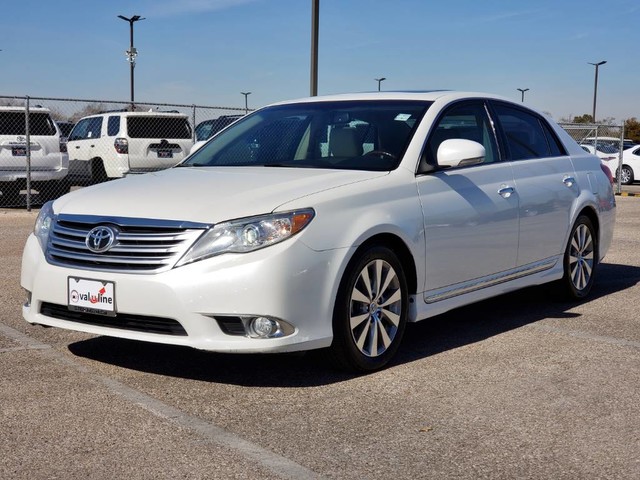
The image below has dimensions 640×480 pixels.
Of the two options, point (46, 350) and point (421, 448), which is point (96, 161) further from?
point (421, 448)

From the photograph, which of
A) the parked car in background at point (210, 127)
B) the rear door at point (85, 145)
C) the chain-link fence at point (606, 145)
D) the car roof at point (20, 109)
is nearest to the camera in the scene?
the car roof at point (20, 109)

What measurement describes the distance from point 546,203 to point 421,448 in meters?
3.34

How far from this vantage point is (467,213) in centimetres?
600

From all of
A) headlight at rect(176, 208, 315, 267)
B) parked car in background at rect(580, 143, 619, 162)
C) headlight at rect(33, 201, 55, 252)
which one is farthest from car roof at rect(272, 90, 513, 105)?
parked car in background at rect(580, 143, 619, 162)

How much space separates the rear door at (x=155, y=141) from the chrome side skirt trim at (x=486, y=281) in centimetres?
1336

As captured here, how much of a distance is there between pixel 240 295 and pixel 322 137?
181cm

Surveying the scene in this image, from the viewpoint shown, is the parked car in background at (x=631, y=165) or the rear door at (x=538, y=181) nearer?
the rear door at (x=538, y=181)

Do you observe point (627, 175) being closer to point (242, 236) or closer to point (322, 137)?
point (322, 137)

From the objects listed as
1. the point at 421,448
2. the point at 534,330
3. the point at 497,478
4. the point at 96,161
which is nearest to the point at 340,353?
the point at 421,448

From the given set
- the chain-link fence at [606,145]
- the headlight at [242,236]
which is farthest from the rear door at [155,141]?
the headlight at [242,236]

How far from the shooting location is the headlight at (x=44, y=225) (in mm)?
5348

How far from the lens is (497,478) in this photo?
3.73 meters

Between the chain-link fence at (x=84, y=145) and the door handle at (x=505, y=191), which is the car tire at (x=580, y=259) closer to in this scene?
the door handle at (x=505, y=191)

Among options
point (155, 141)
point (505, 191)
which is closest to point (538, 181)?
point (505, 191)
